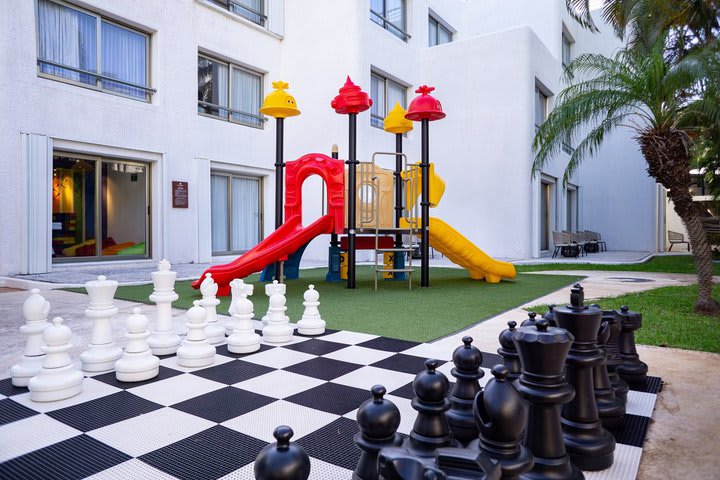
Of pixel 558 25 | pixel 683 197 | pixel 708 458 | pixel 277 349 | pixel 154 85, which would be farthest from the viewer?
pixel 558 25

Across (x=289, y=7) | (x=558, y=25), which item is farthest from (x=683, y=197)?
(x=558, y=25)

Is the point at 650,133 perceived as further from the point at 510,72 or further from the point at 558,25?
the point at 558,25

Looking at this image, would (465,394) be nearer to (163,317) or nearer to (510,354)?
(510,354)

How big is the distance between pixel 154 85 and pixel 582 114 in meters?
6.99

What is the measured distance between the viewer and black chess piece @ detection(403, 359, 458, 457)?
1.18 m

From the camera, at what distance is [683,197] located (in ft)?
13.6

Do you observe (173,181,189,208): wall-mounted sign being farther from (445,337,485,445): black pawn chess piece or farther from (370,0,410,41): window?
(445,337,485,445): black pawn chess piece

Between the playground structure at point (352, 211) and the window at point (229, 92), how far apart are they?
406 centimetres

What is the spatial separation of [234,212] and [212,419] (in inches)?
341

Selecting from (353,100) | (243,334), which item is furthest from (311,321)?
(353,100)

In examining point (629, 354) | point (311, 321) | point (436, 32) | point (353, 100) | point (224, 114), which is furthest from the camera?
point (436, 32)

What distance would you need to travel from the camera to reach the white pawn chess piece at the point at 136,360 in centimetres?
204

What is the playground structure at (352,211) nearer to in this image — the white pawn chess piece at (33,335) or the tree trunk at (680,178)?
the tree trunk at (680,178)

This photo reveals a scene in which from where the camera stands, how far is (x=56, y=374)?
1.84 metres
